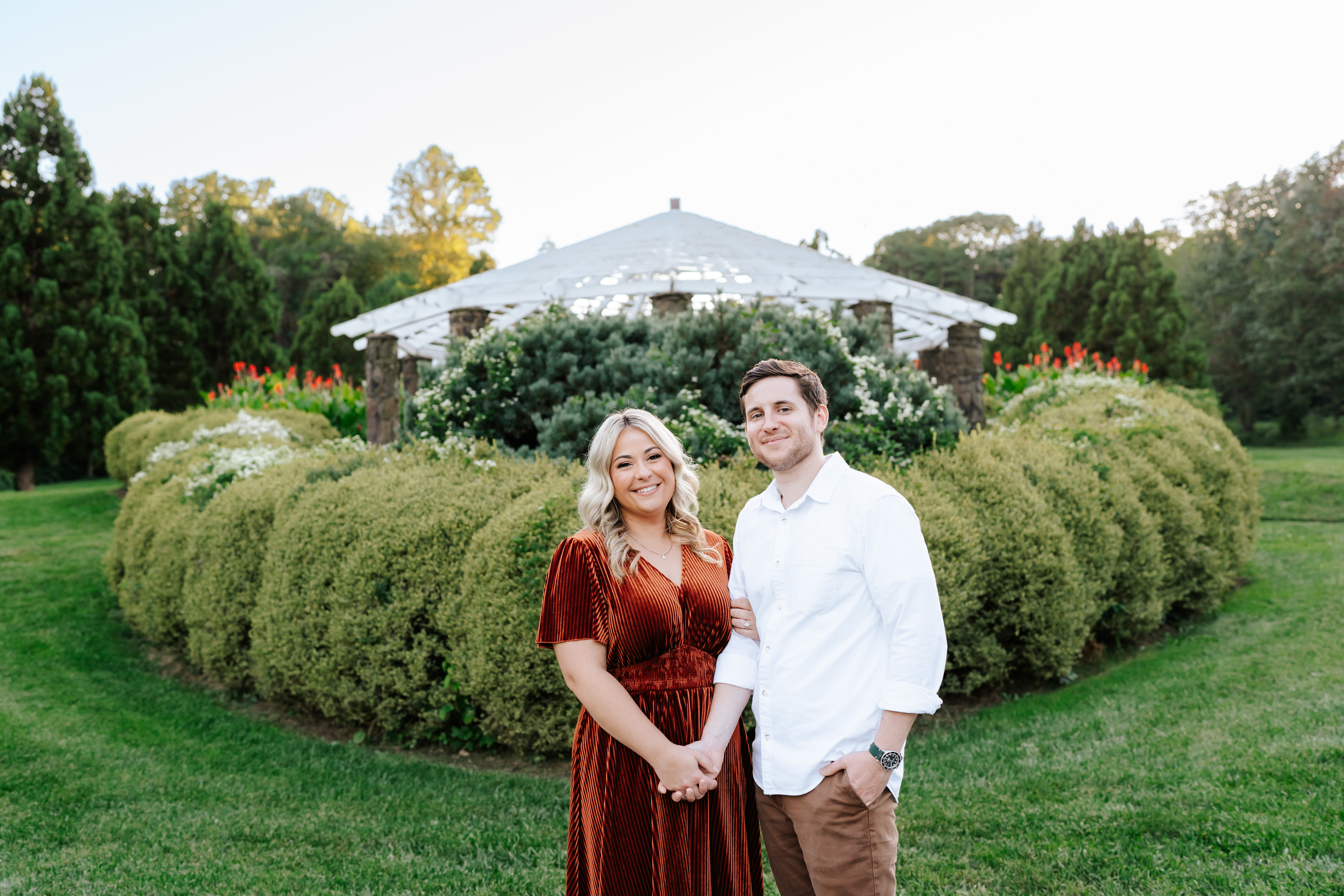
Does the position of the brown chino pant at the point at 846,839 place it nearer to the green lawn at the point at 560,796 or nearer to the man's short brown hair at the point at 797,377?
the man's short brown hair at the point at 797,377

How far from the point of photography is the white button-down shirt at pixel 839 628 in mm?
1912

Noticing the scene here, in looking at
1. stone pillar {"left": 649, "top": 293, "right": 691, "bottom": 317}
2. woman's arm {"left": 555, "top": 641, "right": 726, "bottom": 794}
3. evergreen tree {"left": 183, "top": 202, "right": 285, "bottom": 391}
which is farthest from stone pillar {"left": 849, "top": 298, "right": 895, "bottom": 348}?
evergreen tree {"left": 183, "top": 202, "right": 285, "bottom": 391}

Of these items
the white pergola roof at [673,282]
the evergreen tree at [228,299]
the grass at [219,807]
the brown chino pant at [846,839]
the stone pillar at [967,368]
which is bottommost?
the grass at [219,807]

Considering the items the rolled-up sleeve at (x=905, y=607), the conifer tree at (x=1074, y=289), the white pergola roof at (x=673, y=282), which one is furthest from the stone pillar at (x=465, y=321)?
the conifer tree at (x=1074, y=289)

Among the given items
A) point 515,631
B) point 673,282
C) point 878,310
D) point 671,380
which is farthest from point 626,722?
point 878,310

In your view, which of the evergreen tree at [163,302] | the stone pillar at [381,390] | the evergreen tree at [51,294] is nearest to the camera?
the stone pillar at [381,390]

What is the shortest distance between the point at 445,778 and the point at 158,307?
20721 mm

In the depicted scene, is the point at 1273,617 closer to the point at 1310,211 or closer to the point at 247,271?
the point at 247,271

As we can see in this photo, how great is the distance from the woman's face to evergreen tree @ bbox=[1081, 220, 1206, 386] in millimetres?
25315

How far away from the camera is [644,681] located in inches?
90.1

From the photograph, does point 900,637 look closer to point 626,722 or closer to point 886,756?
point 886,756

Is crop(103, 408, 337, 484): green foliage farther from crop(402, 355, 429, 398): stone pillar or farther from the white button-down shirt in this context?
the white button-down shirt

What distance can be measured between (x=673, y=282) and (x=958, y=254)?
36.7 metres

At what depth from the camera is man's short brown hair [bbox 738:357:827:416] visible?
7.09 feet
